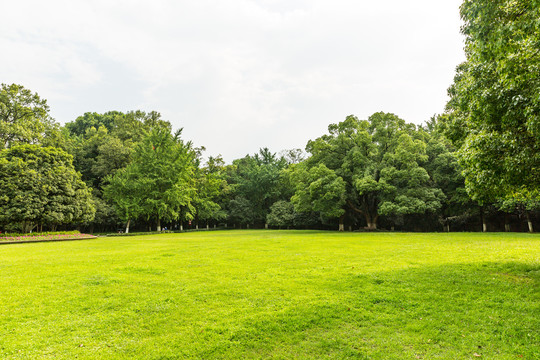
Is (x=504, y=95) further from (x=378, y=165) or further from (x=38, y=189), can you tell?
(x=38, y=189)

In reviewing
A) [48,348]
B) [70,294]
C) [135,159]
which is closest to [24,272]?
[70,294]

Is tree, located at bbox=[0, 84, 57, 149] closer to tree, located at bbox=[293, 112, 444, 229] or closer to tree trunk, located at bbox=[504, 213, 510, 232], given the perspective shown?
tree, located at bbox=[293, 112, 444, 229]

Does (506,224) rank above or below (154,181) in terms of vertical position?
below

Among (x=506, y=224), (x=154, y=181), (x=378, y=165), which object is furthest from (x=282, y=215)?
(x=506, y=224)

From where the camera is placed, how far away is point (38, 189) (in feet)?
82.8

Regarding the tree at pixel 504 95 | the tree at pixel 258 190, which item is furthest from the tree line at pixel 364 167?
the tree at pixel 258 190

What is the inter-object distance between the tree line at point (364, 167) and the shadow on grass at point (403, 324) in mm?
2768

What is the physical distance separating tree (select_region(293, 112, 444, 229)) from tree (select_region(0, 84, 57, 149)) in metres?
32.9

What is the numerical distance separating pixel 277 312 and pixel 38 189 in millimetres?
29060

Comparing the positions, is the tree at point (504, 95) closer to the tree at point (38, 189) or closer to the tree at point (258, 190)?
the tree at point (38, 189)

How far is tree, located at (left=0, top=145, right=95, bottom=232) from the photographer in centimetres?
2391

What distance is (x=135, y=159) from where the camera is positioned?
3881 centimetres

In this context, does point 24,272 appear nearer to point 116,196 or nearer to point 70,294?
point 70,294

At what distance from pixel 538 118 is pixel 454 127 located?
3.71 metres
